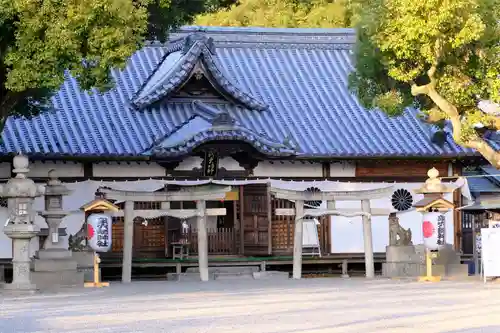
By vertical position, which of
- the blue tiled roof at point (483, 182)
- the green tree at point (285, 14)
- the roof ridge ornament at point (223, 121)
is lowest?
the blue tiled roof at point (483, 182)

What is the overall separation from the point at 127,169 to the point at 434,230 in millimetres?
8087

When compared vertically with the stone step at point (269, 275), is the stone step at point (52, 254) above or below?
above

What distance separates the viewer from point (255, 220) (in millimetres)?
29344

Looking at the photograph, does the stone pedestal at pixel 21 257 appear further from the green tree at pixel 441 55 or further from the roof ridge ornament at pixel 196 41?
the roof ridge ornament at pixel 196 41

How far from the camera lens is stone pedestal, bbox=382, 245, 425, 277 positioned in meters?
26.8

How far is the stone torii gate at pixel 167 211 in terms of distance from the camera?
26.4 m

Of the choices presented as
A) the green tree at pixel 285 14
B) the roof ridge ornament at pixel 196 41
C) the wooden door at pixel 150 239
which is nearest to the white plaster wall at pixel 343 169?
the roof ridge ornament at pixel 196 41

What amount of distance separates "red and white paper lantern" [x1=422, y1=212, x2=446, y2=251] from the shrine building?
10.1ft

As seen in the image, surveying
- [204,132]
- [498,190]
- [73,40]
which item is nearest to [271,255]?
[204,132]

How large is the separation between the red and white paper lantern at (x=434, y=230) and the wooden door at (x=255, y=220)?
486cm

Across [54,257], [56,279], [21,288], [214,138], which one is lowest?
[21,288]

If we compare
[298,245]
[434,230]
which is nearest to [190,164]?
[298,245]

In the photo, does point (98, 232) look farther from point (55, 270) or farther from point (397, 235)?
point (397, 235)

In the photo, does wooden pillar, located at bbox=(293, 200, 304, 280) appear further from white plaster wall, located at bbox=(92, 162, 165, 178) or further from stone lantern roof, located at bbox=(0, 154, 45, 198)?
stone lantern roof, located at bbox=(0, 154, 45, 198)
